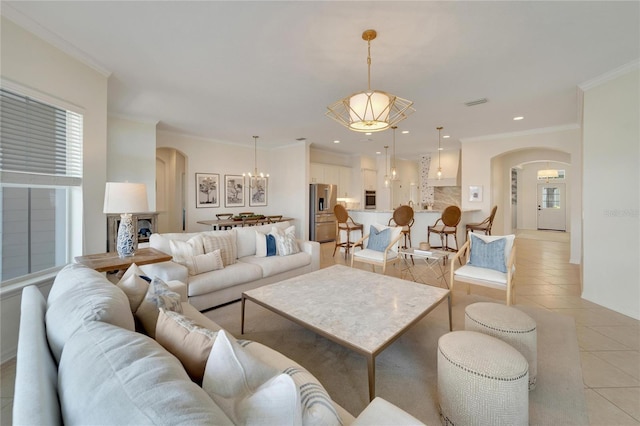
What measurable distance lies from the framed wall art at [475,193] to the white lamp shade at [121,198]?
6630mm

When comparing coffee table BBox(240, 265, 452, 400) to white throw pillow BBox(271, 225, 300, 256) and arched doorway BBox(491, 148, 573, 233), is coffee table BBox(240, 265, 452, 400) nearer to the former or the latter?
white throw pillow BBox(271, 225, 300, 256)

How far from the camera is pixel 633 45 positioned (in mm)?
2635

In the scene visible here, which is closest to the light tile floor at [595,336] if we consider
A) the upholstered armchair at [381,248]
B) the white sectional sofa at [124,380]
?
the upholstered armchair at [381,248]

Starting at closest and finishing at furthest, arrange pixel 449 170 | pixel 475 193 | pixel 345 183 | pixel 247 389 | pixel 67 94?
pixel 247 389
pixel 67 94
pixel 475 193
pixel 449 170
pixel 345 183

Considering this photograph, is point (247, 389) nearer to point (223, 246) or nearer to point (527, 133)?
point (223, 246)

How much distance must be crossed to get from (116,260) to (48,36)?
2.09 metres

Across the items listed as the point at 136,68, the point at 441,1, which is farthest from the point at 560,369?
the point at 136,68

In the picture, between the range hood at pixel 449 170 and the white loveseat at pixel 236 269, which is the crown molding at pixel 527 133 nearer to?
the range hood at pixel 449 170

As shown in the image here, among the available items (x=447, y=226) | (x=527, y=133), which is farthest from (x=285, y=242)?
(x=527, y=133)

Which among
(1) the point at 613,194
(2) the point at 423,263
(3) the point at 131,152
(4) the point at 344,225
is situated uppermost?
(3) the point at 131,152

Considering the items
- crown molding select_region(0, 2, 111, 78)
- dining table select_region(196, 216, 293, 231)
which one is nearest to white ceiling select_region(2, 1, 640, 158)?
crown molding select_region(0, 2, 111, 78)

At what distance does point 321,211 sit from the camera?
7.66 m

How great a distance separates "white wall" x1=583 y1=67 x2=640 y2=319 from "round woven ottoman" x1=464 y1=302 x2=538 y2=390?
228cm

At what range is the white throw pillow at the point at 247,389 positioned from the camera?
0.71 meters
